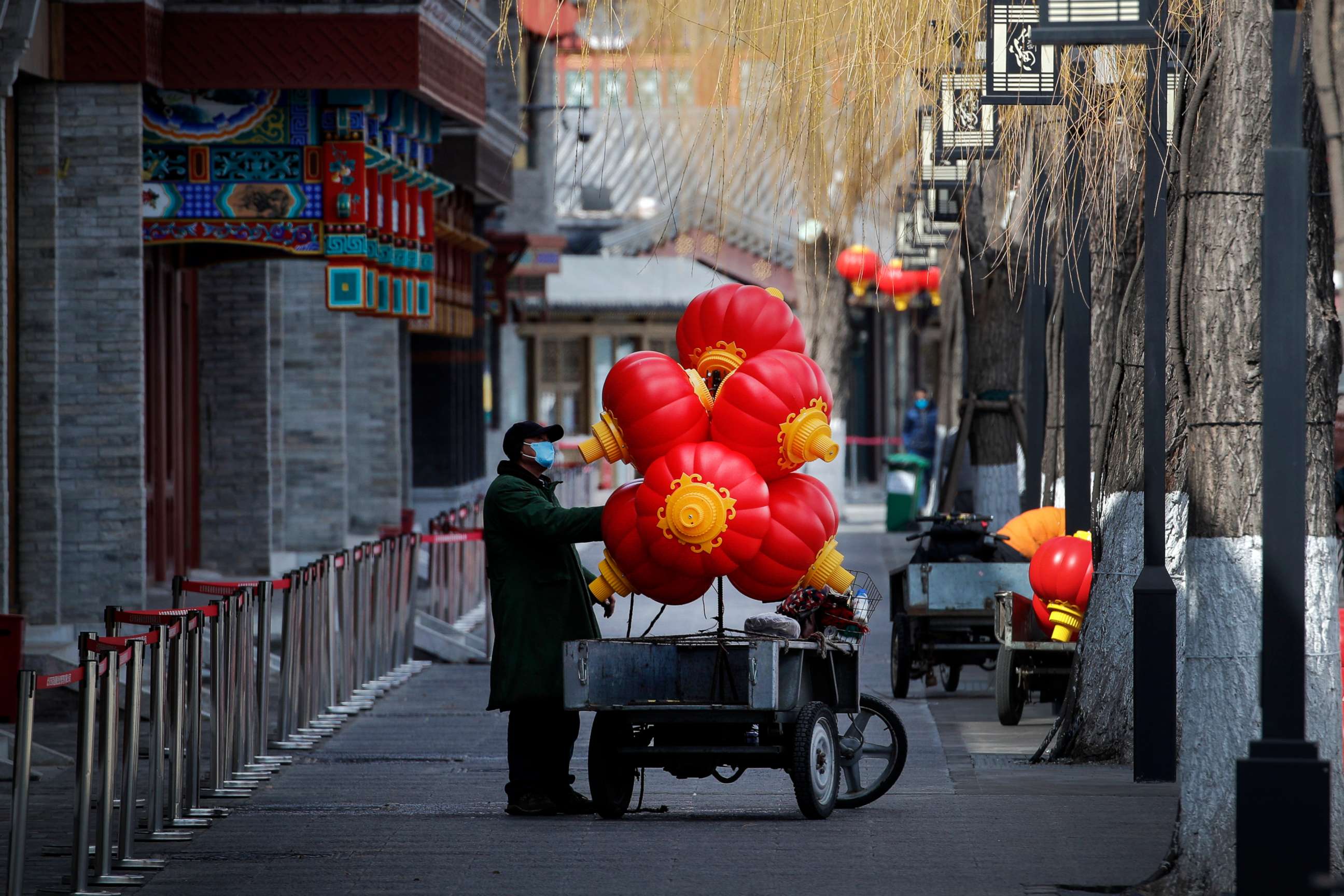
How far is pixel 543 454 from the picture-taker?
9.75 m

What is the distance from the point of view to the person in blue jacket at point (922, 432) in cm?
3550

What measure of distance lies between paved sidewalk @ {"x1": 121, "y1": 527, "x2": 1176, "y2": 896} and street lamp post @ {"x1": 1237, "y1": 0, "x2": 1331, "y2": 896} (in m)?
1.39

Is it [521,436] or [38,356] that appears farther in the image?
[38,356]

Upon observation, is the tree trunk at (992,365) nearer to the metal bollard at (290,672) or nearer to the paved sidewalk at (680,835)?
the paved sidewalk at (680,835)

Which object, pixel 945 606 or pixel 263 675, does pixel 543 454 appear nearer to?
pixel 263 675

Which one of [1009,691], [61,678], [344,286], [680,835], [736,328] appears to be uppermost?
[344,286]

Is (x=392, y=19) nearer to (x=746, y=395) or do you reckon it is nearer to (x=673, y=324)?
(x=746, y=395)

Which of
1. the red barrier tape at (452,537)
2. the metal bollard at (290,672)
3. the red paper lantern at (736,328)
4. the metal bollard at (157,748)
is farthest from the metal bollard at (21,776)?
the red barrier tape at (452,537)

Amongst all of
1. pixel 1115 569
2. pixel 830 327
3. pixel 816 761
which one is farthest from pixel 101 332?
pixel 830 327

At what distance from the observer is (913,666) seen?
14734 millimetres

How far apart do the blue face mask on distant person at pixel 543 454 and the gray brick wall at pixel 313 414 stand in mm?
12007

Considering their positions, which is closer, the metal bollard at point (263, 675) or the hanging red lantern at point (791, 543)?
the hanging red lantern at point (791, 543)

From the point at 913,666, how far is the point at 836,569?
577 centimetres

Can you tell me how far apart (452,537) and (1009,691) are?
21.5 feet
